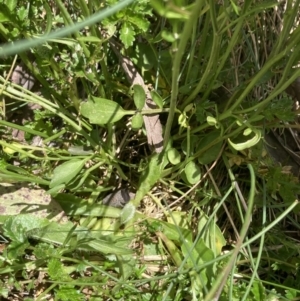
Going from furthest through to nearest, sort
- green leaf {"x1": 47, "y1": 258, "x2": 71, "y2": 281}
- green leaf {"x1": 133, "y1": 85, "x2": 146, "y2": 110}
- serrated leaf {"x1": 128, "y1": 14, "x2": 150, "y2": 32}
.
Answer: green leaf {"x1": 47, "y1": 258, "x2": 71, "y2": 281} → green leaf {"x1": 133, "y1": 85, "x2": 146, "y2": 110} → serrated leaf {"x1": 128, "y1": 14, "x2": 150, "y2": 32}

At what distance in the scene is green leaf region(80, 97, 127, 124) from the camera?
1.06 metres

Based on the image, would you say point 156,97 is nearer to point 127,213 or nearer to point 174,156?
point 174,156

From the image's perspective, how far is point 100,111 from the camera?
1.07 metres

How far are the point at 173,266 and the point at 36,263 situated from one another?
12.2 inches

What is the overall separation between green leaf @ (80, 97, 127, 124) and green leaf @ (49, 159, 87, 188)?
0.33 feet

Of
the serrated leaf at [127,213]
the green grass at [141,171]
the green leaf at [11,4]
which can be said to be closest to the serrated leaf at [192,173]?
the green grass at [141,171]

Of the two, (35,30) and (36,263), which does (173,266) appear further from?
(35,30)

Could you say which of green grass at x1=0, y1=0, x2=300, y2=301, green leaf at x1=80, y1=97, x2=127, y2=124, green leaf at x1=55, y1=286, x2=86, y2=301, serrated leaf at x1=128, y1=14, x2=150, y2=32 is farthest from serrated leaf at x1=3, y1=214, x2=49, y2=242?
serrated leaf at x1=128, y1=14, x2=150, y2=32

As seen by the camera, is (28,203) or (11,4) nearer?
(11,4)

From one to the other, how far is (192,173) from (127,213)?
172 millimetres

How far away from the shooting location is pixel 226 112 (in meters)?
1.04

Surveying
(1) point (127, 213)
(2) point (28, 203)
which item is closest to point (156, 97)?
(1) point (127, 213)

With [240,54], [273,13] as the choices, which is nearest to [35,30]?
[240,54]

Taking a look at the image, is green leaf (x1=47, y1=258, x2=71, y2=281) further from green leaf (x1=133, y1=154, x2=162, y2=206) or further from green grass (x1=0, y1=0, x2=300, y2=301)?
green leaf (x1=133, y1=154, x2=162, y2=206)
